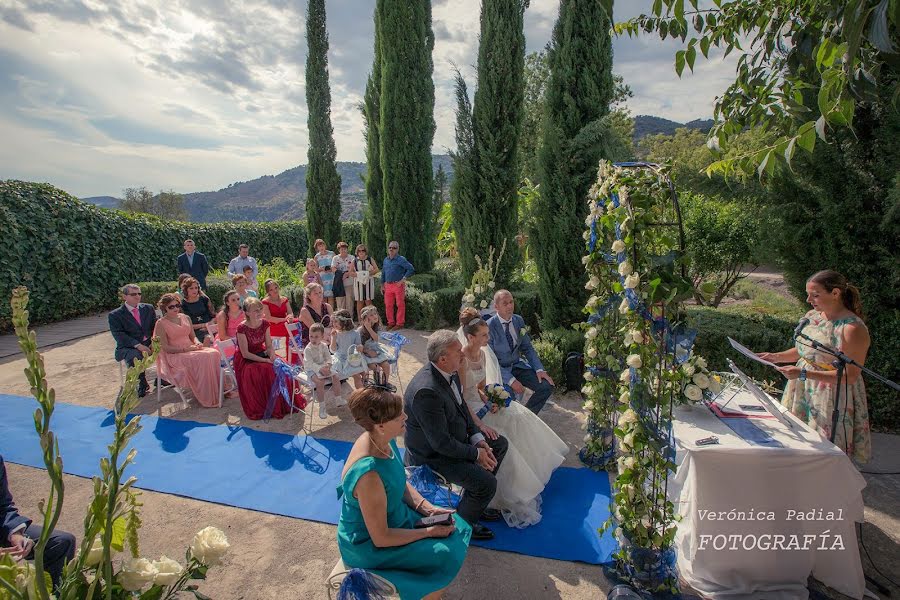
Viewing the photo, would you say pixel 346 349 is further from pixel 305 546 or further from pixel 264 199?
pixel 264 199

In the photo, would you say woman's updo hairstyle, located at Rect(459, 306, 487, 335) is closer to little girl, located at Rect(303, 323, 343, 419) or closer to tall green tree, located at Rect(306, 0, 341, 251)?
little girl, located at Rect(303, 323, 343, 419)

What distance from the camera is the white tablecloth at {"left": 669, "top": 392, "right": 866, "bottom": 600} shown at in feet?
9.77

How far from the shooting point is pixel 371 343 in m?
6.43

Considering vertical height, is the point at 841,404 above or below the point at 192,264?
below

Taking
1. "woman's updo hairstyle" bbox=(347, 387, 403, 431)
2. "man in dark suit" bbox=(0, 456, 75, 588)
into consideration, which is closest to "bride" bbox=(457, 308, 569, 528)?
"woman's updo hairstyle" bbox=(347, 387, 403, 431)

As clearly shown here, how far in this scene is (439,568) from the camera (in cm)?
272

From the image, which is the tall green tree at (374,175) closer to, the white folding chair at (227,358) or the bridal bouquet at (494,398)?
the white folding chair at (227,358)

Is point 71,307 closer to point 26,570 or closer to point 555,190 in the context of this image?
point 555,190

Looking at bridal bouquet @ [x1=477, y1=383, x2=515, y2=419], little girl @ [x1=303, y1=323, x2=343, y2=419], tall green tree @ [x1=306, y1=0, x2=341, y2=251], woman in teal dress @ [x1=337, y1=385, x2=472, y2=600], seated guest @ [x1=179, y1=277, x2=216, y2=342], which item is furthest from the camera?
tall green tree @ [x1=306, y1=0, x2=341, y2=251]

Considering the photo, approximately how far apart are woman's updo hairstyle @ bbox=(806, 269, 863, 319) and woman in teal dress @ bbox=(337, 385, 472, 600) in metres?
3.23

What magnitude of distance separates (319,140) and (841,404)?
16353 millimetres

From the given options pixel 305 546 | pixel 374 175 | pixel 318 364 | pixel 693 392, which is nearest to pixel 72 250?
pixel 374 175

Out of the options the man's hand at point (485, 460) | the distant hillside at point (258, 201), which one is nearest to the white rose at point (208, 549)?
the man's hand at point (485, 460)

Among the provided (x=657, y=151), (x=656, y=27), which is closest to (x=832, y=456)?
(x=656, y=27)
